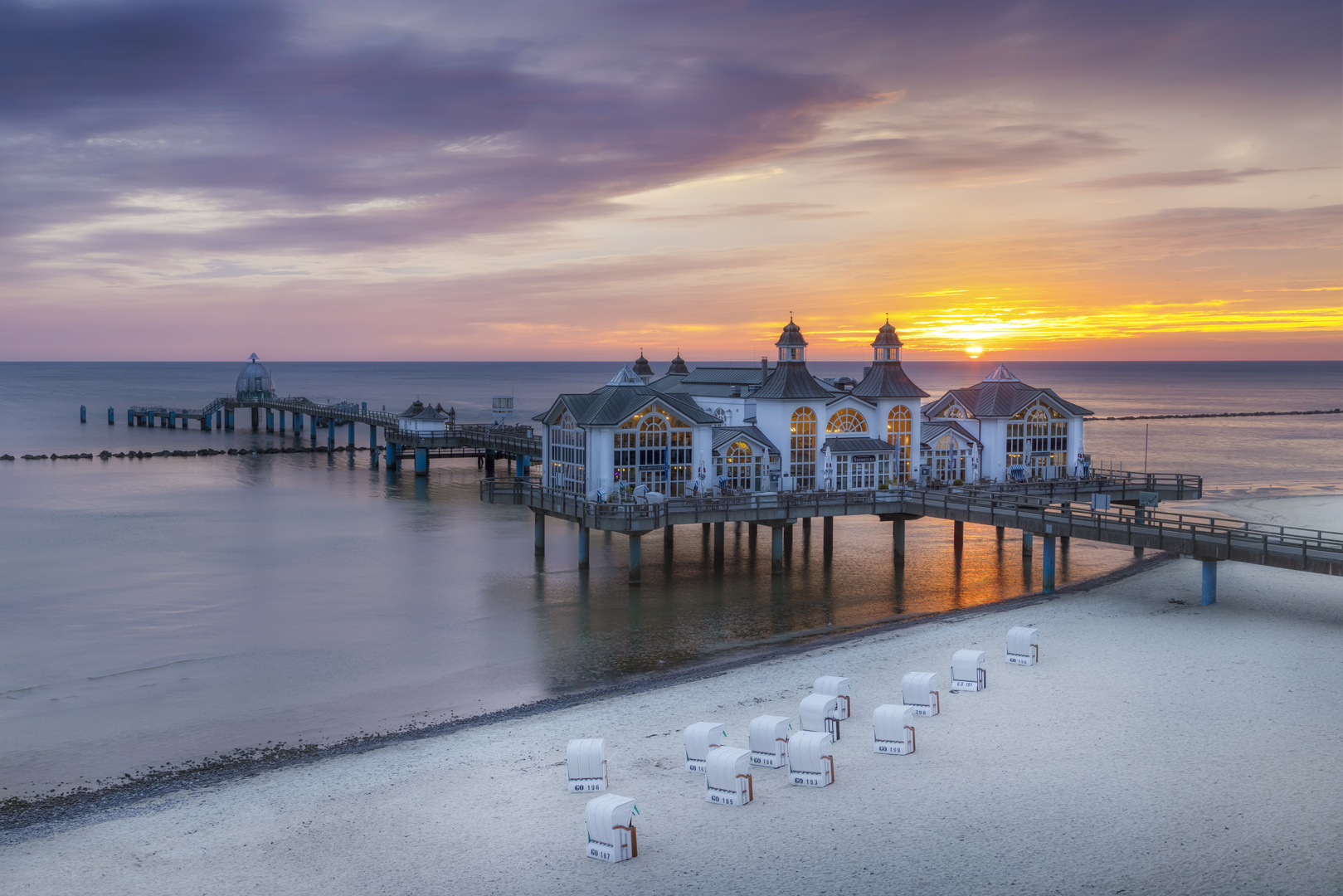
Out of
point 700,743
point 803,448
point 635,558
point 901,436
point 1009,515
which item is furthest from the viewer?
point 901,436

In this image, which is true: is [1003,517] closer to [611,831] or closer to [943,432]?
[943,432]

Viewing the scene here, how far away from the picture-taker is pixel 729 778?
18.2m

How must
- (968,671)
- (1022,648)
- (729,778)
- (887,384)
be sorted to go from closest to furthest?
1. (729,778)
2. (968,671)
3. (1022,648)
4. (887,384)

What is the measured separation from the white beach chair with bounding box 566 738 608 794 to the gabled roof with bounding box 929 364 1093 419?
34.3 meters

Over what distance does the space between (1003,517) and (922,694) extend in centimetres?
1840

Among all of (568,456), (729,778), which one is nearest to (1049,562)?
(568,456)

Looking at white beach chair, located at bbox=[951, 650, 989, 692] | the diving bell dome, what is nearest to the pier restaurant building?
white beach chair, located at bbox=[951, 650, 989, 692]

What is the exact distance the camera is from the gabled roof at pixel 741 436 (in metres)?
44.6

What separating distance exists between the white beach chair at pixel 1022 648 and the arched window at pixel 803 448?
769 inches

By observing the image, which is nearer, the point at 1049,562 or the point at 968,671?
the point at 968,671

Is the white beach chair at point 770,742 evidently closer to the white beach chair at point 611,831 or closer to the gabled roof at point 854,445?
the white beach chair at point 611,831

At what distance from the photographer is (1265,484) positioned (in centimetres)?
7438

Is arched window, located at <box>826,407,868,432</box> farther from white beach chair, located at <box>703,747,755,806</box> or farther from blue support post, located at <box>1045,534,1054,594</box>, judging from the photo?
white beach chair, located at <box>703,747,755,806</box>

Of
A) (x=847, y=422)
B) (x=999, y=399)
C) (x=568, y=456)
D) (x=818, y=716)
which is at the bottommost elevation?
(x=818, y=716)
